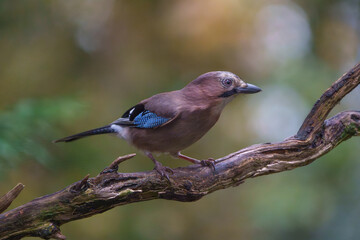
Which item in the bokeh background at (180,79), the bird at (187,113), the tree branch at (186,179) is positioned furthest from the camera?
the bokeh background at (180,79)

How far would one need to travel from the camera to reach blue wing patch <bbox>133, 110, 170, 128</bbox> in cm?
430

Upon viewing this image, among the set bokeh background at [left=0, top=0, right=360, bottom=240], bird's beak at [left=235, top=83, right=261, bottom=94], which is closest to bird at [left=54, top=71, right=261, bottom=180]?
bird's beak at [left=235, top=83, right=261, bottom=94]

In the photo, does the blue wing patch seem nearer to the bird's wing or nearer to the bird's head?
the bird's wing

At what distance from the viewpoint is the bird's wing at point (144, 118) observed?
428cm

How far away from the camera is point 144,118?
4.49 m

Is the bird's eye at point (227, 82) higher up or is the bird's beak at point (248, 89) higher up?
the bird's eye at point (227, 82)

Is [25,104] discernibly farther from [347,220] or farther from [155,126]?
[347,220]

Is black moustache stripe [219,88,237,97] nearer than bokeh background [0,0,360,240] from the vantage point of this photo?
Yes

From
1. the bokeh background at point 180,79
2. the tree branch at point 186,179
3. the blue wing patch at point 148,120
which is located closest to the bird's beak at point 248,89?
the tree branch at point 186,179

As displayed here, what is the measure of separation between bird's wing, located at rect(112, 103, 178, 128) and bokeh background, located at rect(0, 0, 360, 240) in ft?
4.32

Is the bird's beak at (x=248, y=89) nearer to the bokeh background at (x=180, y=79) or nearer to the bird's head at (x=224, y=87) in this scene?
the bird's head at (x=224, y=87)

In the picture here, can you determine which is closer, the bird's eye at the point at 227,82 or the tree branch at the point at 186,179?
the tree branch at the point at 186,179

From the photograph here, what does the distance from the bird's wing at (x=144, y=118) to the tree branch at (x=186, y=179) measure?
537 mm

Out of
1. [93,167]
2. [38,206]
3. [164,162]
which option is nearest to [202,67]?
[164,162]
